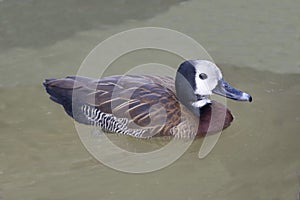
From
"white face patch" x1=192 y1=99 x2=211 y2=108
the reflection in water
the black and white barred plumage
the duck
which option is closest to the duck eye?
the duck

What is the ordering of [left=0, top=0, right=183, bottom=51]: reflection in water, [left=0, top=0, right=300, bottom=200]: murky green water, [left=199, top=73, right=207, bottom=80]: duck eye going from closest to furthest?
[left=0, top=0, right=300, bottom=200]: murky green water, [left=199, top=73, right=207, bottom=80]: duck eye, [left=0, top=0, right=183, bottom=51]: reflection in water

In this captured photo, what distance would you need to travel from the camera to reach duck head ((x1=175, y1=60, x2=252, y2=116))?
250 inches

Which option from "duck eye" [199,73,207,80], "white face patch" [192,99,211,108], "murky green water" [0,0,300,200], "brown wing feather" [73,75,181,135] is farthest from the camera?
"white face patch" [192,99,211,108]

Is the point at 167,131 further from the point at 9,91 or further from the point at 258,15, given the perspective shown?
the point at 258,15

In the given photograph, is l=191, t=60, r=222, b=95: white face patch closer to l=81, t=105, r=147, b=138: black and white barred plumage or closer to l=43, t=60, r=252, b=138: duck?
l=43, t=60, r=252, b=138: duck

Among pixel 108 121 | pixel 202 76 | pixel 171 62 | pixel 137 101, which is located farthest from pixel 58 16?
pixel 202 76

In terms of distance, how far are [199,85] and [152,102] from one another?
52cm

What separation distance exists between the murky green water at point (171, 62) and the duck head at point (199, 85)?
0.39 meters

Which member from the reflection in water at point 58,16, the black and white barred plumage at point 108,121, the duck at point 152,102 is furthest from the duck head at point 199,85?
the reflection in water at point 58,16

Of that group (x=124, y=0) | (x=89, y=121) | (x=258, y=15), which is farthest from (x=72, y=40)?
(x=258, y=15)

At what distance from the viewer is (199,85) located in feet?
21.2

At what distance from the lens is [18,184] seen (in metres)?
5.71

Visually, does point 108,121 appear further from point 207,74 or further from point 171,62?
point 171,62

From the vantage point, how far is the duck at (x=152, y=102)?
248 inches
